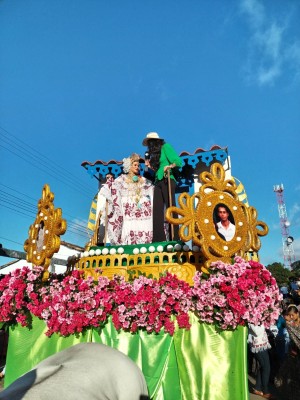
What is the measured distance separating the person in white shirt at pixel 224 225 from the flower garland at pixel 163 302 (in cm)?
43

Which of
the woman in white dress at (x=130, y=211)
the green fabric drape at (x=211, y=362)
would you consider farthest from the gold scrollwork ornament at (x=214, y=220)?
the woman in white dress at (x=130, y=211)

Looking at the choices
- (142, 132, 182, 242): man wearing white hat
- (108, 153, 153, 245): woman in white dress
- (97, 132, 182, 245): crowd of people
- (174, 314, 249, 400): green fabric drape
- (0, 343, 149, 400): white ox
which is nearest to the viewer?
(0, 343, 149, 400): white ox

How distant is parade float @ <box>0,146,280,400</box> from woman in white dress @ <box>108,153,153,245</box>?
1416 millimetres

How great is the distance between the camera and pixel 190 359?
451 cm

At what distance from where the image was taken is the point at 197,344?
4.52m

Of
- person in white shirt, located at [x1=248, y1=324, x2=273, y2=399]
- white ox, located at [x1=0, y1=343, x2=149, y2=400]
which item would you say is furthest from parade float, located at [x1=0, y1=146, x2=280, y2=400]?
person in white shirt, located at [x1=248, y1=324, x2=273, y2=399]

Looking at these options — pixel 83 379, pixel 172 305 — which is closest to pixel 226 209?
pixel 172 305

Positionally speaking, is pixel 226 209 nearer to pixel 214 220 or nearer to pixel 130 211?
pixel 214 220

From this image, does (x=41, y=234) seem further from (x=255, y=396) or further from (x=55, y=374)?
(x=255, y=396)

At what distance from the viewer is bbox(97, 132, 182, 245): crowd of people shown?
7.10m

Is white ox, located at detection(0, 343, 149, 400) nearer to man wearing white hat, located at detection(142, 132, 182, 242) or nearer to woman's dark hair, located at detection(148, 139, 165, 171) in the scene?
man wearing white hat, located at detection(142, 132, 182, 242)

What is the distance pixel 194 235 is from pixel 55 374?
2.75 meters

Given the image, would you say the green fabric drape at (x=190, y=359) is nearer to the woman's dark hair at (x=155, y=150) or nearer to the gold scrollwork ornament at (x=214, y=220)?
the gold scrollwork ornament at (x=214, y=220)

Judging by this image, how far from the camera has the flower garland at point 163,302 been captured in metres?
4.44
